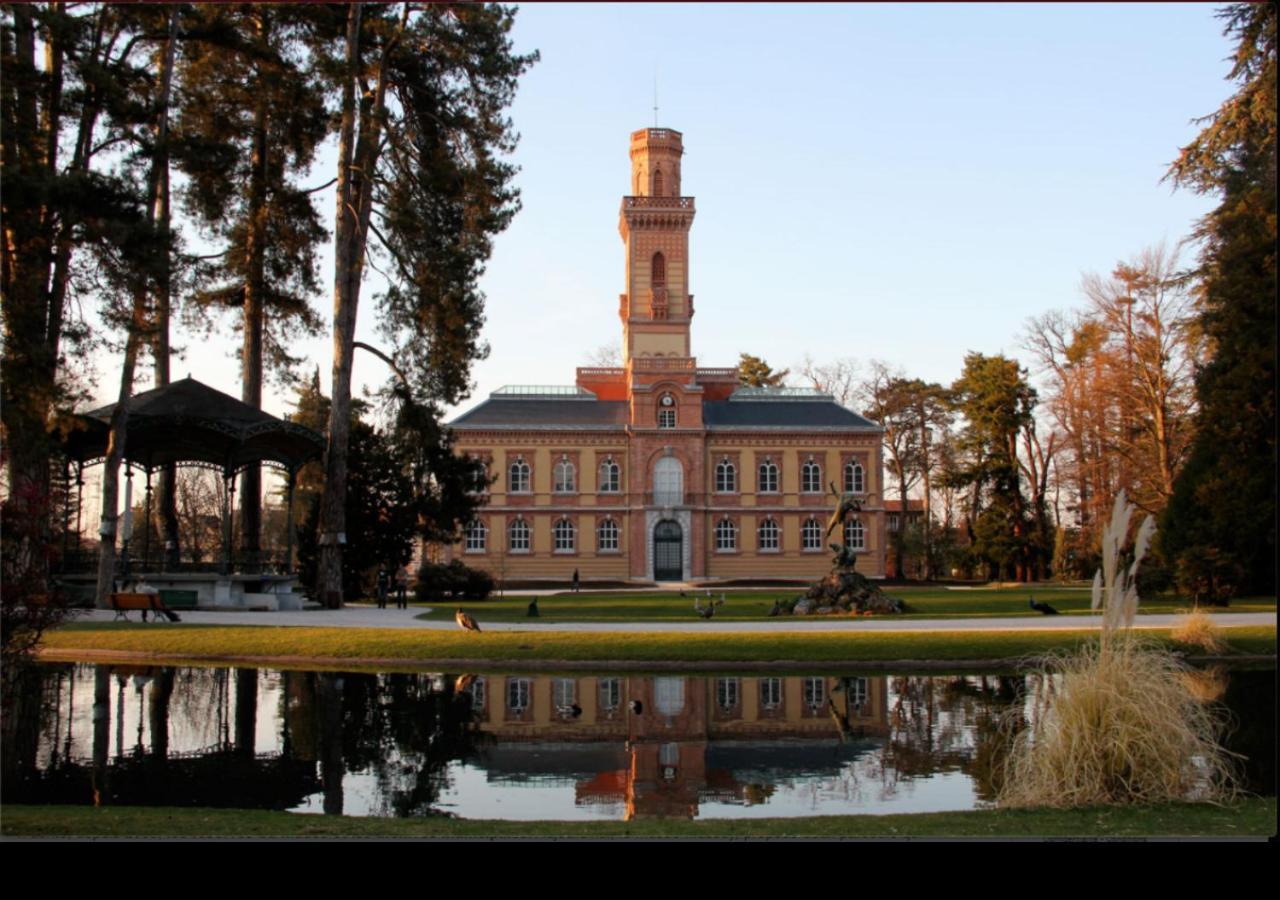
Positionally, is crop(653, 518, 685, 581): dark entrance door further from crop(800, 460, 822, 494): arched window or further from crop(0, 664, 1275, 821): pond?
crop(0, 664, 1275, 821): pond

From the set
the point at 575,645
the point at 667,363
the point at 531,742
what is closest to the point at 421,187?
the point at 575,645

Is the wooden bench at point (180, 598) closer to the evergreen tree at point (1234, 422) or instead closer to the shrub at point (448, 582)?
the shrub at point (448, 582)

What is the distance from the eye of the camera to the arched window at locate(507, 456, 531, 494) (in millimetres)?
58031

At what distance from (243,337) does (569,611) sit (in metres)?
11.9

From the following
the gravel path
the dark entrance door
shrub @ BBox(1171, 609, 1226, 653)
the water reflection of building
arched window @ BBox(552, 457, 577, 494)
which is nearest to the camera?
the water reflection of building

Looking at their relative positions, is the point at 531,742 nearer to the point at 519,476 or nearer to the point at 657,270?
the point at 519,476

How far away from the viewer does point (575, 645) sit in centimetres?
1805

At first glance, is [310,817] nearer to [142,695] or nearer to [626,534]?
[142,695]

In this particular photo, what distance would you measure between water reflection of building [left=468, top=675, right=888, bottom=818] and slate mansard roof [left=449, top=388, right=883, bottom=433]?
140ft

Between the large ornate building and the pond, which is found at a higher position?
the large ornate building

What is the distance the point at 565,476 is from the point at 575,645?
133ft

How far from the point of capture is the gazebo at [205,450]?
26.4m

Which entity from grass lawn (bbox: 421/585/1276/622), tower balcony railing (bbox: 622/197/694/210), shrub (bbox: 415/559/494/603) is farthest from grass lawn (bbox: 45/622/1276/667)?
tower balcony railing (bbox: 622/197/694/210)
